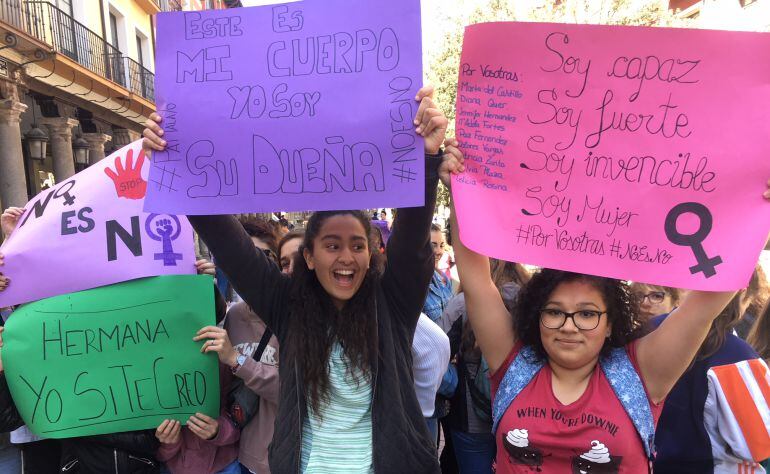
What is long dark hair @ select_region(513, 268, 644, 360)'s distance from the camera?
175cm

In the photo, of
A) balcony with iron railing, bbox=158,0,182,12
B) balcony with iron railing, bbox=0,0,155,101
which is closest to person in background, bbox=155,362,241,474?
balcony with iron railing, bbox=0,0,155,101

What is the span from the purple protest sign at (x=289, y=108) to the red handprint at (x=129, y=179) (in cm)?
51

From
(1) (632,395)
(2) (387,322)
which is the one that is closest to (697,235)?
(1) (632,395)

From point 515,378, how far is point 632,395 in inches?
14.2

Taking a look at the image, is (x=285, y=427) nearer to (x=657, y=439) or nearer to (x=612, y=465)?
(x=612, y=465)

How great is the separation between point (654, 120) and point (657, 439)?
1231 millimetres

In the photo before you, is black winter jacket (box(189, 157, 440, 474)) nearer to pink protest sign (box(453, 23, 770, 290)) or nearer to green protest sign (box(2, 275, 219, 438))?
pink protest sign (box(453, 23, 770, 290))

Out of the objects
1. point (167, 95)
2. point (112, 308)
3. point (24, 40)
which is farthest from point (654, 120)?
point (24, 40)

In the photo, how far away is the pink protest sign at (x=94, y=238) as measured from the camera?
2123 millimetres

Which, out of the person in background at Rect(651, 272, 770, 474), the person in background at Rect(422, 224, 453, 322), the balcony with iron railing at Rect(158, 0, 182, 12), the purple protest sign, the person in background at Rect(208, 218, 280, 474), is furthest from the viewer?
the balcony with iron railing at Rect(158, 0, 182, 12)

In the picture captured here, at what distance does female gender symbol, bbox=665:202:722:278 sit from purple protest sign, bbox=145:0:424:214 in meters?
0.79

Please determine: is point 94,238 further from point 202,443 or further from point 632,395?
point 632,395

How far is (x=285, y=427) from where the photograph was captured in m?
1.71

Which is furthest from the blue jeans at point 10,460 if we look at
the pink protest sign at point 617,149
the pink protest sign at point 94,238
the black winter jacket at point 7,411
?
the pink protest sign at point 617,149
